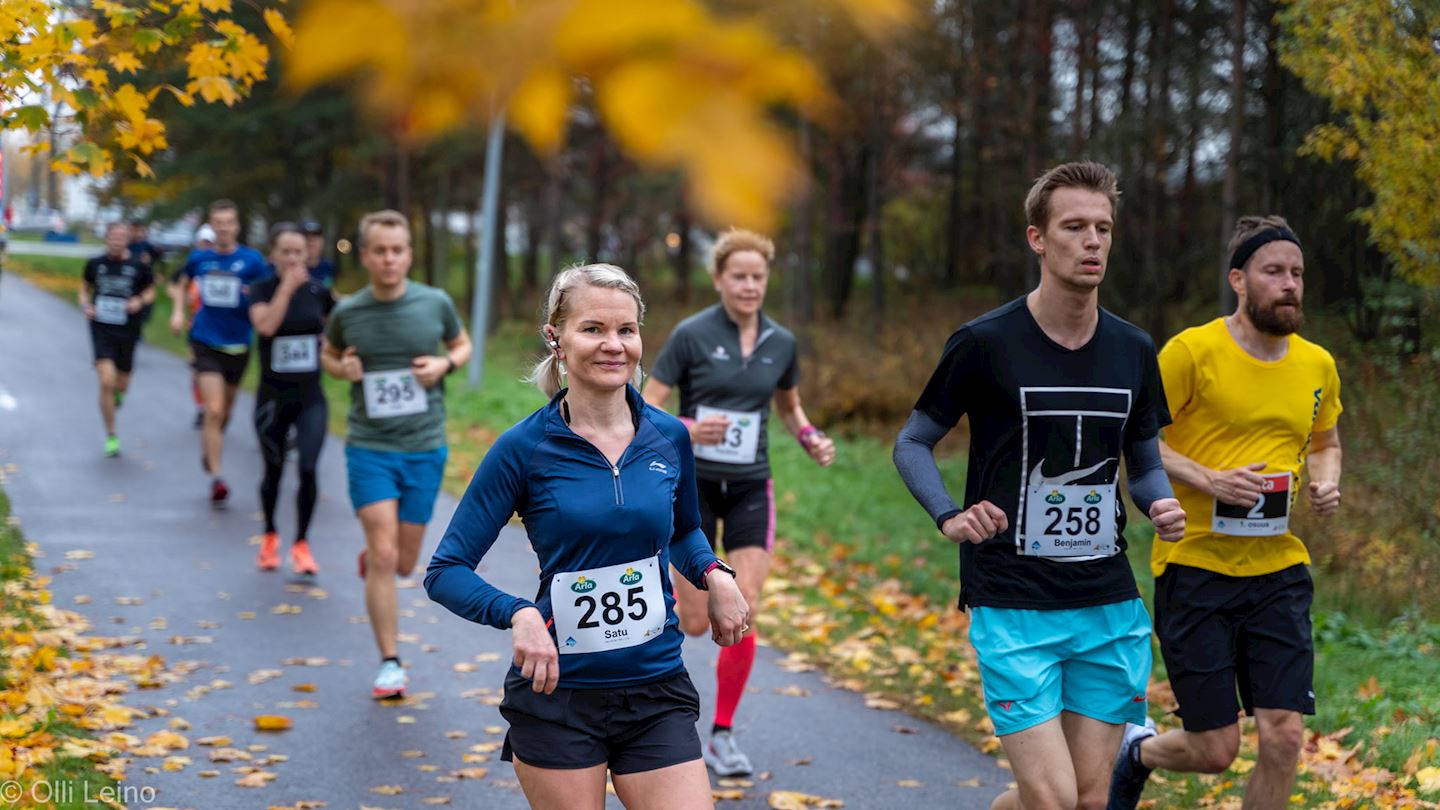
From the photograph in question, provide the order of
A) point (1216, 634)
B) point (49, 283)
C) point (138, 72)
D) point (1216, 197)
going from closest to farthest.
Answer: point (1216, 634) < point (138, 72) < point (1216, 197) < point (49, 283)

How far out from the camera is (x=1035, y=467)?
4.11m

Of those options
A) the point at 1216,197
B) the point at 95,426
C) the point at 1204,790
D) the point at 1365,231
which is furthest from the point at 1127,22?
the point at 1204,790

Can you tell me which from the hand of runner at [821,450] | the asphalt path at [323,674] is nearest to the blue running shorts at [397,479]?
the asphalt path at [323,674]

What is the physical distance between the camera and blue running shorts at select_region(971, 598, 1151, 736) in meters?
4.03

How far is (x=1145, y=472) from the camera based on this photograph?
14.2 ft

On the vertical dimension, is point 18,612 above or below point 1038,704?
below

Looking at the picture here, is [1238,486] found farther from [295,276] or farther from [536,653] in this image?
[295,276]

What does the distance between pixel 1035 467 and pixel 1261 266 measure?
119cm

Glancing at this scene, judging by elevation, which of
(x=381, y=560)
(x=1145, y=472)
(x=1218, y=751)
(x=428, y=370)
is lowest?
(x=1218, y=751)

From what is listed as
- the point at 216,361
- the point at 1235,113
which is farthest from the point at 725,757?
the point at 1235,113

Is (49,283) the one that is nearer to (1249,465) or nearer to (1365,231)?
(1365,231)

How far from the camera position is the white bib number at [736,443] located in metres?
6.31

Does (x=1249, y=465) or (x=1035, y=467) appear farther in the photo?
(x=1249, y=465)

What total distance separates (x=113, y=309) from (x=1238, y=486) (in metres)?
12.2
